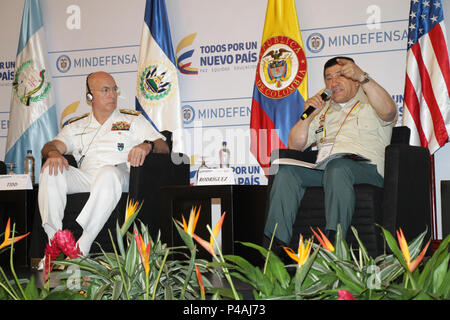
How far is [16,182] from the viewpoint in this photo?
3.37 m

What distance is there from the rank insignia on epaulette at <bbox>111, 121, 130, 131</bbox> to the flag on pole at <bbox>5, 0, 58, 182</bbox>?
136 cm

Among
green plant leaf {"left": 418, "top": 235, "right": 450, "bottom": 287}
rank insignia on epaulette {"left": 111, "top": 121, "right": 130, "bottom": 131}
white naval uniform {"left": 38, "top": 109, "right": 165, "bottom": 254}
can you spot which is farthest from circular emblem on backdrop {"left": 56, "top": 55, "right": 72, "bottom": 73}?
green plant leaf {"left": 418, "top": 235, "right": 450, "bottom": 287}

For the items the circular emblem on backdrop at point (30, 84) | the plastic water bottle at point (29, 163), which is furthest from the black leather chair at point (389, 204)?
the circular emblem on backdrop at point (30, 84)

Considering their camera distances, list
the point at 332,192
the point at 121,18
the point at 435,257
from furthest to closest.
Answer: the point at 121,18 < the point at 332,192 < the point at 435,257

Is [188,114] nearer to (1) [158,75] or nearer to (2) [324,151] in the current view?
(1) [158,75]

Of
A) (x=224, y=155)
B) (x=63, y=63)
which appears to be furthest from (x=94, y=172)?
(x=63, y=63)

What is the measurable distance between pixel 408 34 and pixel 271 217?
6.08 ft

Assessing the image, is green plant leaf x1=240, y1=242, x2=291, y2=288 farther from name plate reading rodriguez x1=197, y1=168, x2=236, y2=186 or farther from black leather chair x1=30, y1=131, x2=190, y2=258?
black leather chair x1=30, y1=131, x2=190, y2=258

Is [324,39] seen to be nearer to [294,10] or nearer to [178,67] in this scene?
[294,10]

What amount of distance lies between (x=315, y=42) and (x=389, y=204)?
1.97 m

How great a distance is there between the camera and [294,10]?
406cm

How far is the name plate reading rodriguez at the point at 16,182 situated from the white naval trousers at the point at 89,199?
26cm

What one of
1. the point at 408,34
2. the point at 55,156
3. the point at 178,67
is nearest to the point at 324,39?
the point at 408,34
